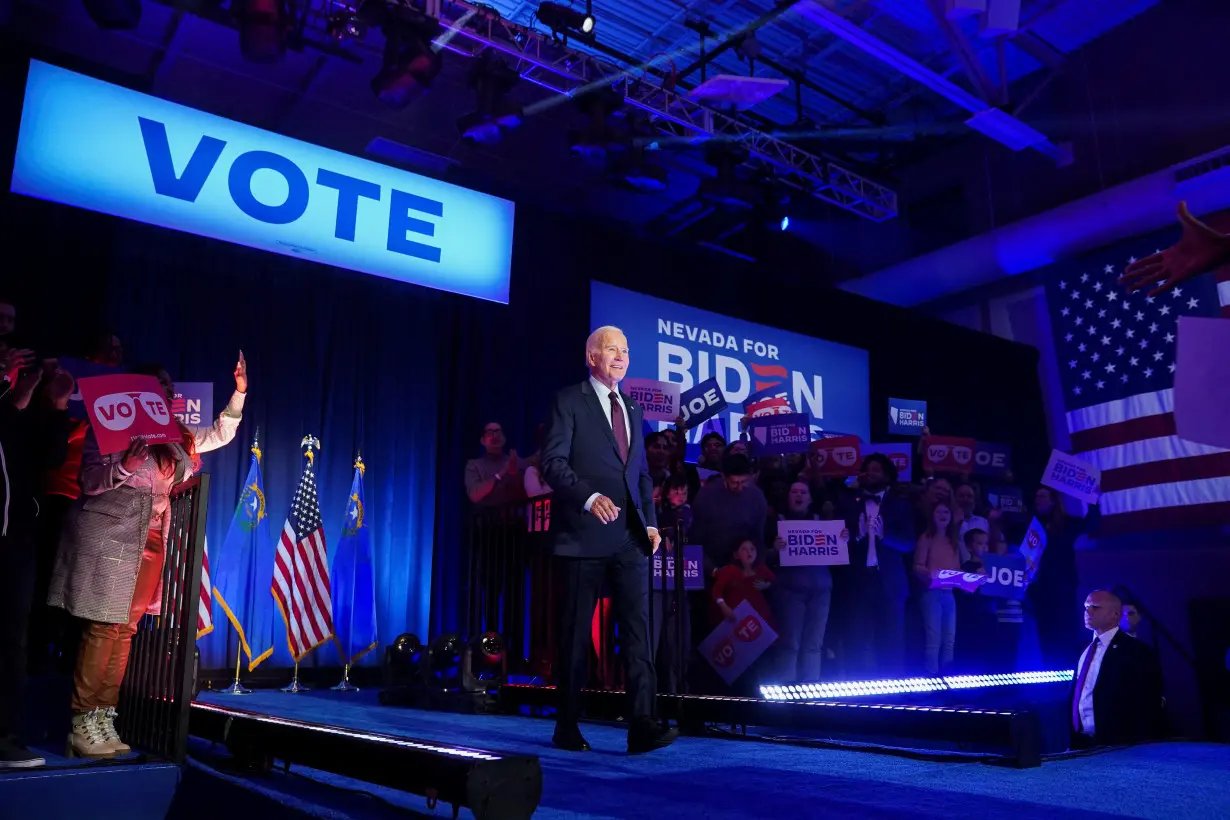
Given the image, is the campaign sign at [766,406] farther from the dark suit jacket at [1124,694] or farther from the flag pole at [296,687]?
the flag pole at [296,687]

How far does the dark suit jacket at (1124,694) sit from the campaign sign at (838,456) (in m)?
2.56

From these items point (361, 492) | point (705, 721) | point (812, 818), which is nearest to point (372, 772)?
point (812, 818)

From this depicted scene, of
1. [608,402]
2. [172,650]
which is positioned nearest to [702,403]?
[608,402]

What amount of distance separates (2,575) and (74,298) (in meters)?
4.12

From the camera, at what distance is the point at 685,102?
840 centimetres

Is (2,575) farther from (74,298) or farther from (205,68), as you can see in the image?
(205,68)

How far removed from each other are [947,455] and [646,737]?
5.58 metres

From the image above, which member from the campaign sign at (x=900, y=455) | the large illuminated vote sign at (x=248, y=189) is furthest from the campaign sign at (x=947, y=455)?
the large illuminated vote sign at (x=248, y=189)

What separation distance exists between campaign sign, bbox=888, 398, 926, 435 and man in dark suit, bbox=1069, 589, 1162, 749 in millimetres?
4400

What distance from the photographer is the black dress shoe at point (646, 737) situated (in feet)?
9.84

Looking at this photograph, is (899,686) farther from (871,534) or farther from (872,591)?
(871,534)

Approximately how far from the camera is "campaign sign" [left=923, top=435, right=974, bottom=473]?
25.6 ft

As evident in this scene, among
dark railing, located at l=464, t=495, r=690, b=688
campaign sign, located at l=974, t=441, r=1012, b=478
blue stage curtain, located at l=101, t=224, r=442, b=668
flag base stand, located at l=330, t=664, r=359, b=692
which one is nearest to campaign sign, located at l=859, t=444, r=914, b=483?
campaign sign, located at l=974, t=441, r=1012, b=478

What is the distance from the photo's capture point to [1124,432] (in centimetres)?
953
